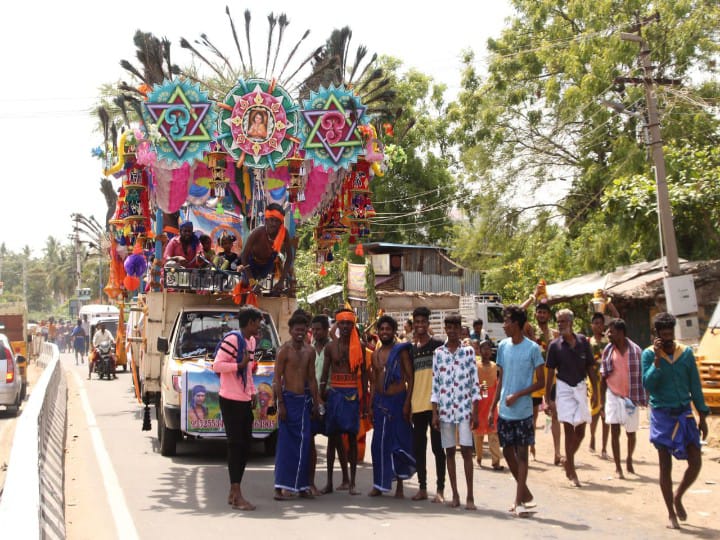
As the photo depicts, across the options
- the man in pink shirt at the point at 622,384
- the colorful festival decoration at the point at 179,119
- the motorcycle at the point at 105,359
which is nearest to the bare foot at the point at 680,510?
the man in pink shirt at the point at 622,384

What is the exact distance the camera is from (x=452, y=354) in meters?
8.71

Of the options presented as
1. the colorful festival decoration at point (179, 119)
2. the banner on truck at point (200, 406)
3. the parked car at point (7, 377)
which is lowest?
the banner on truck at point (200, 406)

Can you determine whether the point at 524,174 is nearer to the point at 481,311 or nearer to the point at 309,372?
the point at 481,311

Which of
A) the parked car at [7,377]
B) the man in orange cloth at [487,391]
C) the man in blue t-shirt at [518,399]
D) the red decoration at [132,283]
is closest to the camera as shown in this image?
the man in blue t-shirt at [518,399]

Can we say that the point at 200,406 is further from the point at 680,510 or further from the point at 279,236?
the point at 680,510

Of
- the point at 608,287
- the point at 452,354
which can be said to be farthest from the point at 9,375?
the point at 608,287

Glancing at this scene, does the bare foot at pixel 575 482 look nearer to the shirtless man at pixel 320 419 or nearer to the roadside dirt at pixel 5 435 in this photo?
the shirtless man at pixel 320 419

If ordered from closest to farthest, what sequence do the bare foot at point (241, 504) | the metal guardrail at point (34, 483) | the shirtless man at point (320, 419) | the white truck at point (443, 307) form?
1. the metal guardrail at point (34, 483)
2. the bare foot at point (241, 504)
3. the shirtless man at point (320, 419)
4. the white truck at point (443, 307)

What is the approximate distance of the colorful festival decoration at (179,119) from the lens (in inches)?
440

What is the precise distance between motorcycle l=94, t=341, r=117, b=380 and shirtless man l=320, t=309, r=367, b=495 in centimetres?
2095

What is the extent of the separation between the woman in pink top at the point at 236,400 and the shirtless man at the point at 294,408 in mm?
379

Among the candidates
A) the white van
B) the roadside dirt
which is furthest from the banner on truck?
the white van

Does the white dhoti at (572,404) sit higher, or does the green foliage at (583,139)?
the green foliage at (583,139)

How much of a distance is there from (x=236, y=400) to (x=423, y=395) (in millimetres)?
1773
